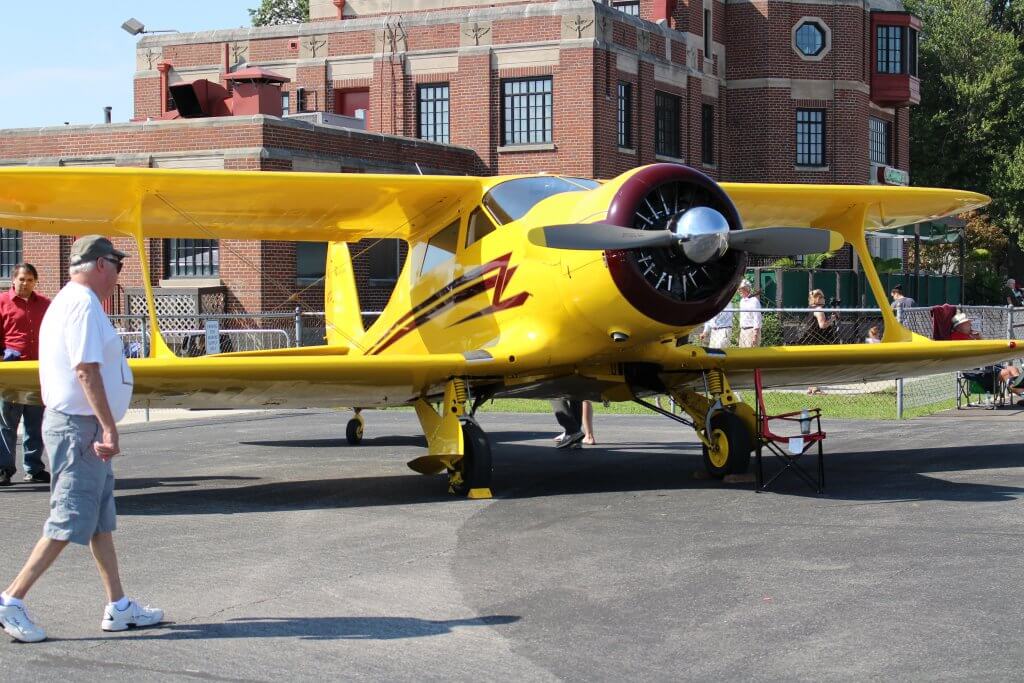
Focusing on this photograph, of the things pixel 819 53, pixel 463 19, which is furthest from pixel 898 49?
pixel 463 19

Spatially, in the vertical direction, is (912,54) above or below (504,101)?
above

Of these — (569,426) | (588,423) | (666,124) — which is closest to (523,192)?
(569,426)

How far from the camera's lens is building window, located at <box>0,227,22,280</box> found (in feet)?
118

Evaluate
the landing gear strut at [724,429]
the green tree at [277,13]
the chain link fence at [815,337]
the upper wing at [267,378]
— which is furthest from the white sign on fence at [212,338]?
the green tree at [277,13]

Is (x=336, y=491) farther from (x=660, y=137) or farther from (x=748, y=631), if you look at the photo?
(x=660, y=137)

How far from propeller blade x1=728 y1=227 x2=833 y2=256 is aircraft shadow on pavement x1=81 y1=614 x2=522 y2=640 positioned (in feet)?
14.5

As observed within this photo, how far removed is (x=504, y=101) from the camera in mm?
39875

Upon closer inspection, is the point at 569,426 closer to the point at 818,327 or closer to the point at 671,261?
the point at 671,261

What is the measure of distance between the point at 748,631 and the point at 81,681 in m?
3.00

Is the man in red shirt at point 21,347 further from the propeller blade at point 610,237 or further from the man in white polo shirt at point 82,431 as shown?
the man in white polo shirt at point 82,431

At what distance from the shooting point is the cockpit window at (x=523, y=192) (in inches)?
450

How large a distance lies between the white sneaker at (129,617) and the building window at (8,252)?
32.2m

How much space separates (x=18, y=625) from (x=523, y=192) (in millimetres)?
6661

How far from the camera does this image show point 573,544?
336 inches
